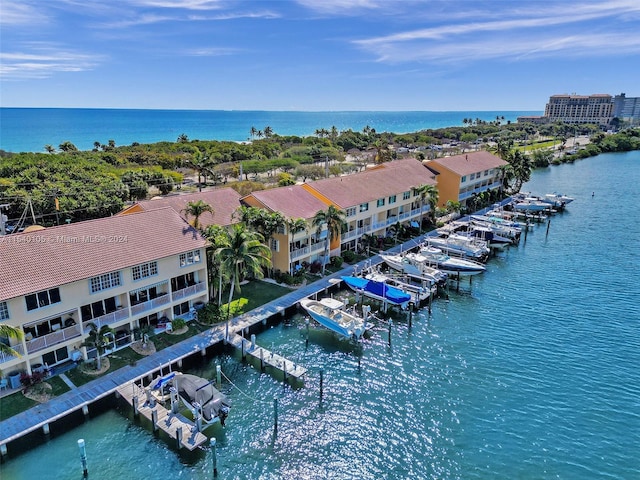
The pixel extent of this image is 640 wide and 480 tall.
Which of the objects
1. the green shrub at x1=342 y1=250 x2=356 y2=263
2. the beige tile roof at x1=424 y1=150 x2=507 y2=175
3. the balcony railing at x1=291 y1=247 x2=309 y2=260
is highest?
the beige tile roof at x1=424 y1=150 x2=507 y2=175

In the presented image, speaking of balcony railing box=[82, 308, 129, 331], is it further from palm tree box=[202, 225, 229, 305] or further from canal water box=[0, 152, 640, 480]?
palm tree box=[202, 225, 229, 305]

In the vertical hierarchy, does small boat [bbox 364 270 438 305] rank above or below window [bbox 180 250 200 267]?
below

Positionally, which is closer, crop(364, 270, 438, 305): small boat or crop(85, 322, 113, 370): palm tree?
crop(85, 322, 113, 370): palm tree

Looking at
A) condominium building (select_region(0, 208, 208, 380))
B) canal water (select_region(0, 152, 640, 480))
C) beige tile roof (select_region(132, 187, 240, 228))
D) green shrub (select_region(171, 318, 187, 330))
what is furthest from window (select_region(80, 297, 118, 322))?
beige tile roof (select_region(132, 187, 240, 228))

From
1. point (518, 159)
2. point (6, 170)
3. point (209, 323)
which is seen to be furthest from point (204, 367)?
point (518, 159)

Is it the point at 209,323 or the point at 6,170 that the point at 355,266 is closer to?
the point at 209,323

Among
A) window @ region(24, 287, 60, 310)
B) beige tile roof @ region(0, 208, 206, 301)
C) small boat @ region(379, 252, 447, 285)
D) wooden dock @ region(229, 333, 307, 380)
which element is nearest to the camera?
window @ region(24, 287, 60, 310)

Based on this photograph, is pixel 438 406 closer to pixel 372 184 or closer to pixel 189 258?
pixel 189 258

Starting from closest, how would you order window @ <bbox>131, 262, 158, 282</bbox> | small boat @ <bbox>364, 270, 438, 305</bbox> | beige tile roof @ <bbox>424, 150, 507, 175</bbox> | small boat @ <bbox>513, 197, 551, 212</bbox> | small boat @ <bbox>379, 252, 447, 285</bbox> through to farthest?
window @ <bbox>131, 262, 158, 282</bbox>
small boat @ <bbox>364, 270, 438, 305</bbox>
small boat @ <bbox>379, 252, 447, 285</bbox>
beige tile roof @ <bbox>424, 150, 507, 175</bbox>
small boat @ <bbox>513, 197, 551, 212</bbox>
